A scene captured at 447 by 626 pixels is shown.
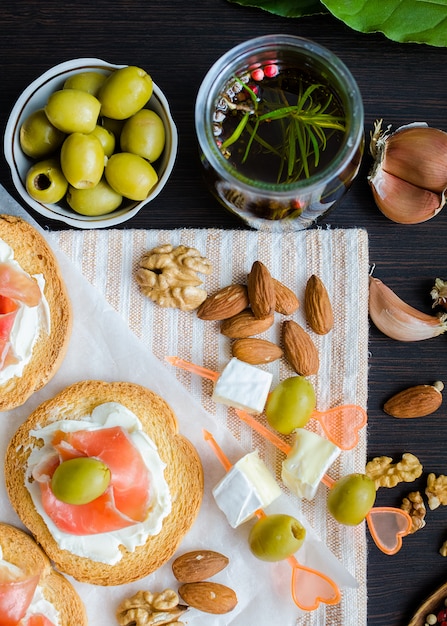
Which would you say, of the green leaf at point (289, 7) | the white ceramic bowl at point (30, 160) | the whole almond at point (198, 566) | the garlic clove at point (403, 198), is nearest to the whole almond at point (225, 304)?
the white ceramic bowl at point (30, 160)

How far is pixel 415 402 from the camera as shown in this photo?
1.48 m

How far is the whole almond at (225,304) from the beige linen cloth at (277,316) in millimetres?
30

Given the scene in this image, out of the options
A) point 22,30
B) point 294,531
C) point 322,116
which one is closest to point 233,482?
point 294,531

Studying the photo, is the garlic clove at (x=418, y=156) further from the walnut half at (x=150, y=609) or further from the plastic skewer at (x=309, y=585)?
the walnut half at (x=150, y=609)

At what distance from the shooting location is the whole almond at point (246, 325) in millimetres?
1458

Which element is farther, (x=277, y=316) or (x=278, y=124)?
(x=277, y=316)

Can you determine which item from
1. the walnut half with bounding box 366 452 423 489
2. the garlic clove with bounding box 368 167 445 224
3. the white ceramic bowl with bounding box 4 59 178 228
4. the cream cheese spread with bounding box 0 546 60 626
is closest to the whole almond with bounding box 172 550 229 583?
the cream cheese spread with bounding box 0 546 60 626

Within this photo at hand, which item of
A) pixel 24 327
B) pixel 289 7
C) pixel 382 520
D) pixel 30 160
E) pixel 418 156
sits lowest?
pixel 382 520

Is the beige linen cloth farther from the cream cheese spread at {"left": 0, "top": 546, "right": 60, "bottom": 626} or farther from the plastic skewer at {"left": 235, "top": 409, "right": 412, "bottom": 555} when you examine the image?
the cream cheese spread at {"left": 0, "top": 546, "right": 60, "bottom": 626}

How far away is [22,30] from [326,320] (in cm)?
88

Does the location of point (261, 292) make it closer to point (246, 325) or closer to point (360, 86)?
point (246, 325)

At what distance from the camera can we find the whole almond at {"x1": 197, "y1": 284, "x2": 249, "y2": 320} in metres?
1.46

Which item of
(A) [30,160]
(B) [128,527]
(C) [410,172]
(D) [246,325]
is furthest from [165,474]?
(C) [410,172]

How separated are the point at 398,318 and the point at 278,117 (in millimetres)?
475
